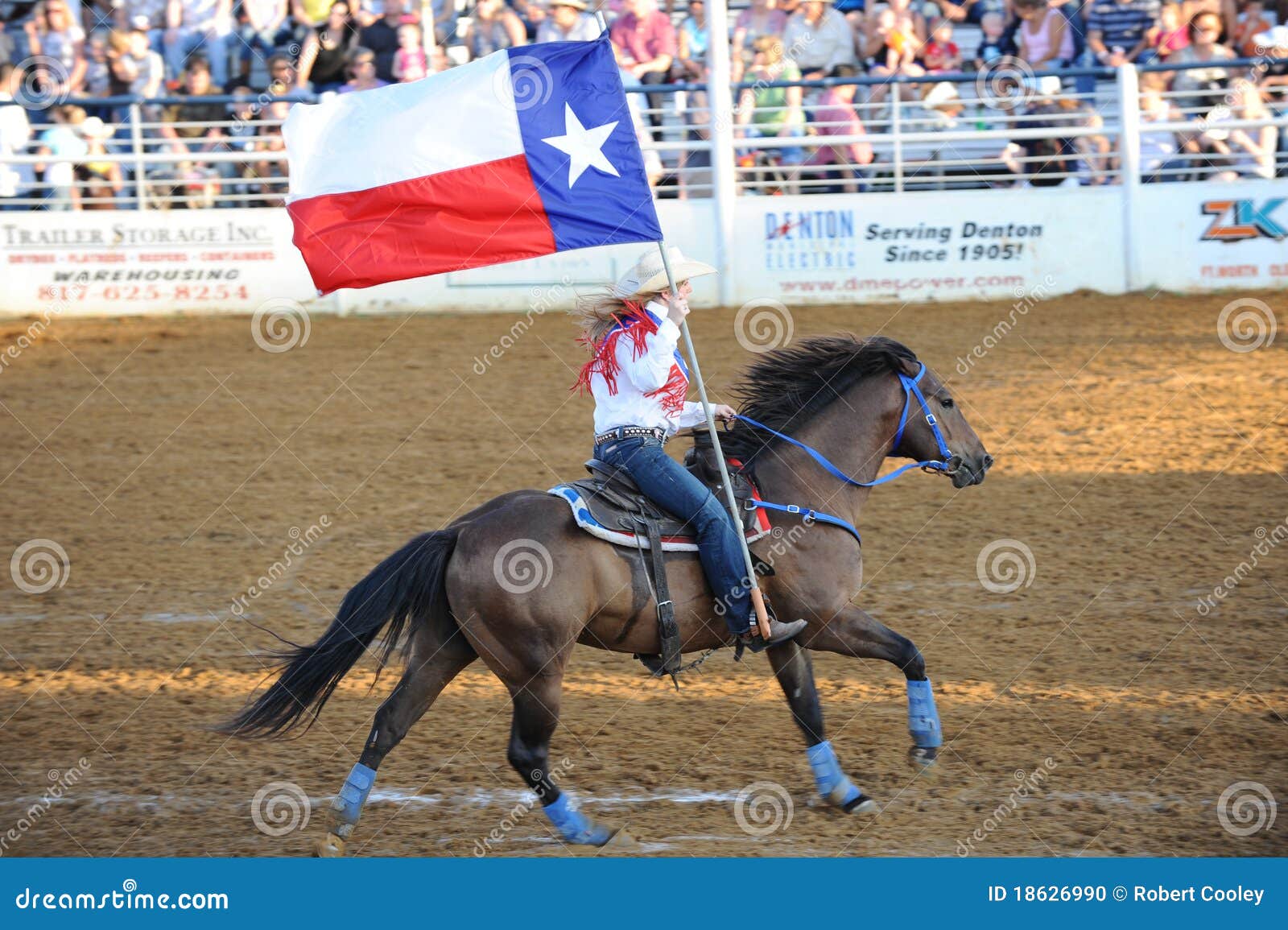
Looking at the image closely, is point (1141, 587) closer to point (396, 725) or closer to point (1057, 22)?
point (396, 725)

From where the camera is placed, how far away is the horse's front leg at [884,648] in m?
5.70

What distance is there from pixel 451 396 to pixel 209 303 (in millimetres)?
5104

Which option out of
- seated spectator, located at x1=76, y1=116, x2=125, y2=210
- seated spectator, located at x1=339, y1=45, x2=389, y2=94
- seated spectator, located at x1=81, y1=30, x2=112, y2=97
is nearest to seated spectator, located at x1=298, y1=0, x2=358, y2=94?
seated spectator, located at x1=339, y1=45, x2=389, y2=94

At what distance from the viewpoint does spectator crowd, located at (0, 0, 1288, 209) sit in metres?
15.6

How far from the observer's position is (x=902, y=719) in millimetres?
6535

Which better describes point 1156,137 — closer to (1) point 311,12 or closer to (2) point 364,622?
(1) point 311,12

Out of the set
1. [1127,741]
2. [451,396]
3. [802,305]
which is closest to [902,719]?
[1127,741]

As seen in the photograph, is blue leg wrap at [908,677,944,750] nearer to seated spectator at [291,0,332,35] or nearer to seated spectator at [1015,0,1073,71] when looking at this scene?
seated spectator at [1015,0,1073,71]

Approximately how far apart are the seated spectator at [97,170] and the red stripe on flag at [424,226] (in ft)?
40.8

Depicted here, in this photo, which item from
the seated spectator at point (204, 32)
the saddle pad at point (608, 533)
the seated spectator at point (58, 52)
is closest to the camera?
the saddle pad at point (608, 533)

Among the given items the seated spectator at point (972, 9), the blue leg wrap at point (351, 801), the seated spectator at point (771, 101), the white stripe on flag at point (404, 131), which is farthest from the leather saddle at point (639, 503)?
the seated spectator at point (972, 9)

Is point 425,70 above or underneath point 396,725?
above

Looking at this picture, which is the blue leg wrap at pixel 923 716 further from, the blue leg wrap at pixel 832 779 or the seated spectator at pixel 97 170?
the seated spectator at pixel 97 170

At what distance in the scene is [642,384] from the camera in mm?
5500
